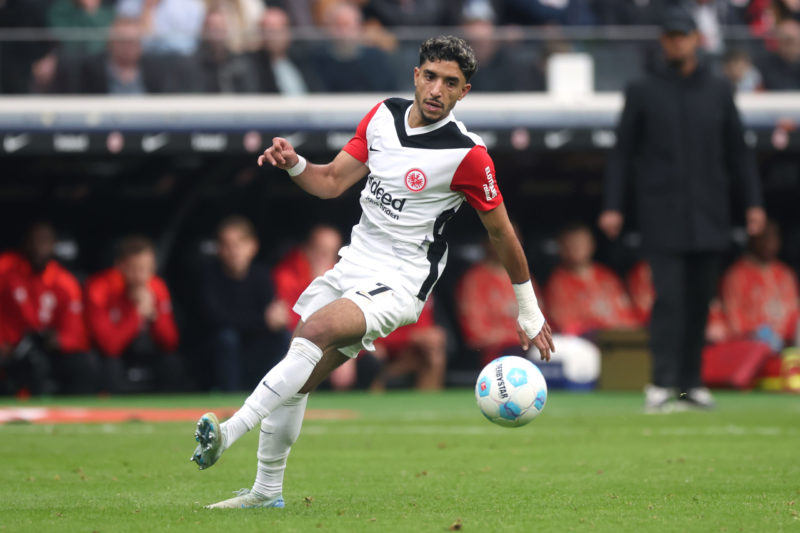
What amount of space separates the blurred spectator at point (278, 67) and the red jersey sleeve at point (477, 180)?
313 inches

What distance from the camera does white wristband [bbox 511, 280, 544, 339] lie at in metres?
5.55

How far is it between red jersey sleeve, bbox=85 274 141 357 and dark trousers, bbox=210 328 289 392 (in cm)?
86

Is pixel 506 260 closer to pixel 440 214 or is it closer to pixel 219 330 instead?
pixel 440 214

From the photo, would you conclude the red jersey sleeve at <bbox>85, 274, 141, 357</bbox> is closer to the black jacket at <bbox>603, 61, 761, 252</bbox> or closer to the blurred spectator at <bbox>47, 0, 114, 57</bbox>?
the blurred spectator at <bbox>47, 0, 114, 57</bbox>

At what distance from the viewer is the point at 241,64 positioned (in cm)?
1304

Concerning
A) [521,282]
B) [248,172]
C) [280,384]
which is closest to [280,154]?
[280,384]

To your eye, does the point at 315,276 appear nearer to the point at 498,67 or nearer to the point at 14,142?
the point at 498,67

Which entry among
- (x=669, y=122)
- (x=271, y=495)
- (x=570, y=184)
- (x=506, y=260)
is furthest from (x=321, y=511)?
(x=570, y=184)

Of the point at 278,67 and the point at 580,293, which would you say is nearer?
the point at 278,67

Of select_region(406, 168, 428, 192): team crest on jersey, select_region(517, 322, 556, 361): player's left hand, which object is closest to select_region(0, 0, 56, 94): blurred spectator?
select_region(406, 168, 428, 192): team crest on jersey

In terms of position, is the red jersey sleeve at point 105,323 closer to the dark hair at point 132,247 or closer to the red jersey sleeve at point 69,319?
the red jersey sleeve at point 69,319

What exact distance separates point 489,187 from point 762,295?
9615 millimetres

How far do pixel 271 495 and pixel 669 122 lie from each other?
5.73 meters

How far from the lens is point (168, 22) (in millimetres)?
13445
